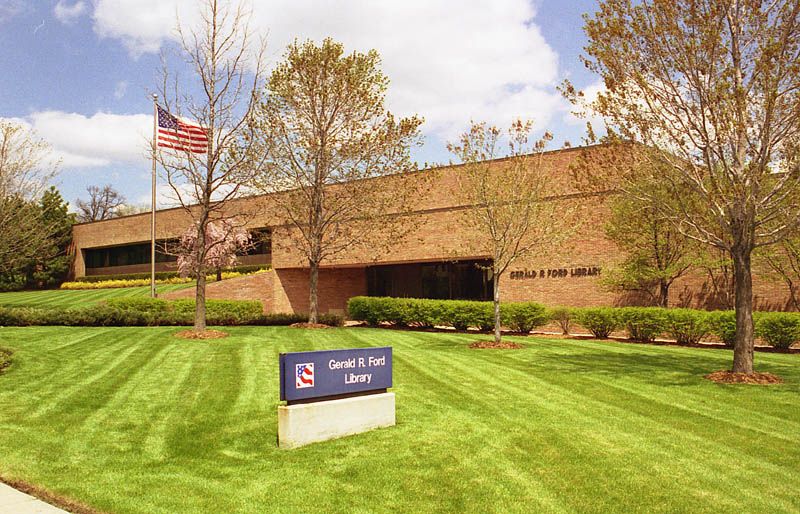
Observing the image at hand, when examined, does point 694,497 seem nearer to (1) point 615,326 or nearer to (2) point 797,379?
(2) point 797,379

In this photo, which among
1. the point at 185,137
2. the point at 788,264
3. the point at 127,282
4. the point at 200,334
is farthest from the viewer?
the point at 127,282

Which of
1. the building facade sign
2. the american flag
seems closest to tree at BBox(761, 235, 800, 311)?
the building facade sign

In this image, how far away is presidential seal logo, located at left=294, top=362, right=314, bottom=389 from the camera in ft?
24.9

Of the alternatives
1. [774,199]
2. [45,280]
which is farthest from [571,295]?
[45,280]

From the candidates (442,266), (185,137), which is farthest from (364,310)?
(185,137)

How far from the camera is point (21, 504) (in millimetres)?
5707

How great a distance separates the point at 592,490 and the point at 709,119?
892 cm

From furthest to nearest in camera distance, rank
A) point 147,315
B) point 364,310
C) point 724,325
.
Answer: point 364,310, point 147,315, point 724,325

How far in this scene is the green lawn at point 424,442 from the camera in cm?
592

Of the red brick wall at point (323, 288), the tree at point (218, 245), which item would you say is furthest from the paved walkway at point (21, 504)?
the red brick wall at point (323, 288)

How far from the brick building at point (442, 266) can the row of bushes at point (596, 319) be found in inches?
74.7

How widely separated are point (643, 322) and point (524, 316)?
13.4ft

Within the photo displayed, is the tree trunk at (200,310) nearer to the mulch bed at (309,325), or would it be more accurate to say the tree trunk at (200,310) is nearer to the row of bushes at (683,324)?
the mulch bed at (309,325)

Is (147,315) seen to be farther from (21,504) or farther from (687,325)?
(687,325)
